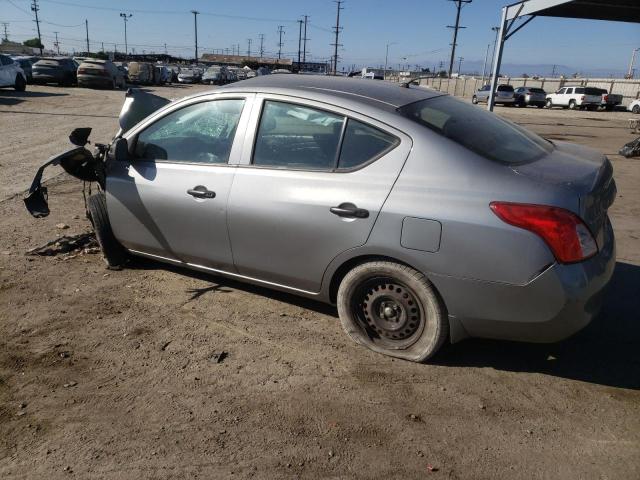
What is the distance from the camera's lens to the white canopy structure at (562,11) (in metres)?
14.3

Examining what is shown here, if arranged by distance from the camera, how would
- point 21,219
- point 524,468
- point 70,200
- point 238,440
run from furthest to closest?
point 70,200 < point 21,219 < point 238,440 < point 524,468

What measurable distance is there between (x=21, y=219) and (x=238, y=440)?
4.71m

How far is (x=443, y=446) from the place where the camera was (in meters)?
2.62

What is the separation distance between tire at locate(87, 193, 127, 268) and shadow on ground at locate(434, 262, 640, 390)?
9.65 ft

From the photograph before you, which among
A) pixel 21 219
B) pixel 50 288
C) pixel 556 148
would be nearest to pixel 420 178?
pixel 556 148

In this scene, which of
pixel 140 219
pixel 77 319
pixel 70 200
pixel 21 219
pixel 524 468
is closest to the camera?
pixel 524 468

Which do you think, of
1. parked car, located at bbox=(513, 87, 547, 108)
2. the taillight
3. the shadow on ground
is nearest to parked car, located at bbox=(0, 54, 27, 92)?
the shadow on ground

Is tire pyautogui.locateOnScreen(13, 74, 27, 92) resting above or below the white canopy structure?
below

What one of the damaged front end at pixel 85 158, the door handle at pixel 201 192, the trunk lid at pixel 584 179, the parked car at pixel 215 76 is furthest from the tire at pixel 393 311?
the parked car at pixel 215 76

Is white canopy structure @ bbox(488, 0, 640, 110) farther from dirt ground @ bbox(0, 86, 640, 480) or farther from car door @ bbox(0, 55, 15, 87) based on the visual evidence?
car door @ bbox(0, 55, 15, 87)

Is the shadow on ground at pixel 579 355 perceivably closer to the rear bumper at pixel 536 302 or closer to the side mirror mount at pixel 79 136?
the rear bumper at pixel 536 302

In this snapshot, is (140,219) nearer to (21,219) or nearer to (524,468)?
(21,219)

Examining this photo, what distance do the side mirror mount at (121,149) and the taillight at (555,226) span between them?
290 centimetres

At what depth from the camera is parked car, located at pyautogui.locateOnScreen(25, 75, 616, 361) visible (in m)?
2.82
